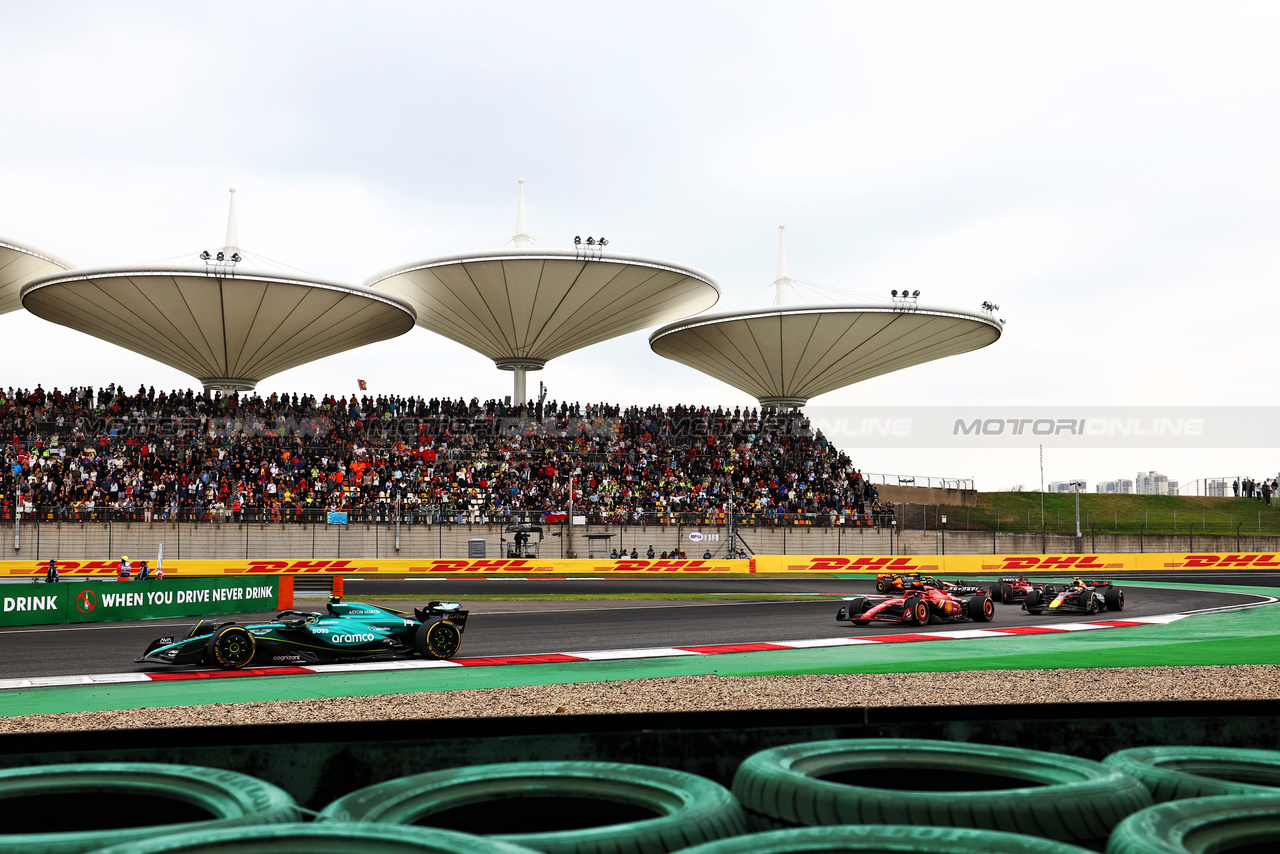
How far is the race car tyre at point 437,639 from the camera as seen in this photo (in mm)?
14086

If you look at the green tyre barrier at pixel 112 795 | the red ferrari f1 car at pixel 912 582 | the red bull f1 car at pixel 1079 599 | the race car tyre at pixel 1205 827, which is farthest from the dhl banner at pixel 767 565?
the race car tyre at pixel 1205 827

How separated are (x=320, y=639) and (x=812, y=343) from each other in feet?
152

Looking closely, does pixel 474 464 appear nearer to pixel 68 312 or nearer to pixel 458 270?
pixel 458 270

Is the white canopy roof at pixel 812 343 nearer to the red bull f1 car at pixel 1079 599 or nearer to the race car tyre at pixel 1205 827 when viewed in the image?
the red bull f1 car at pixel 1079 599

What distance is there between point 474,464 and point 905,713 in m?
42.2

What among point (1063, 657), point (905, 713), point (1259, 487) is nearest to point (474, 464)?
point (1063, 657)

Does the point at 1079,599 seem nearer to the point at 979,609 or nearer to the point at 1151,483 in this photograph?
the point at 979,609

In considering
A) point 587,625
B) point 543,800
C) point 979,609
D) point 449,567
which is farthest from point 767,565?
point 543,800

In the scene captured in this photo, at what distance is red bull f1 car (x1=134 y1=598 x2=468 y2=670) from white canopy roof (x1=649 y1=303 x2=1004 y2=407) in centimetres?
4230

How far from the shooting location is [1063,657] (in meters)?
13.9

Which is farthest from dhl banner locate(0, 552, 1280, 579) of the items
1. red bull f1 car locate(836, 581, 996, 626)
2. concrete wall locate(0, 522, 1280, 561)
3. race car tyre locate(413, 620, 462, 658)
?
race car tyre locate(413, 620, 462, 658)

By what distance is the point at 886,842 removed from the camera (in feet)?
9.07

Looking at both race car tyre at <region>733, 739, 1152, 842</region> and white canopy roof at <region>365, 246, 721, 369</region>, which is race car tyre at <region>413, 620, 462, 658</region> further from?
white canopy roof at <region>365, 246, 721, 369</region>

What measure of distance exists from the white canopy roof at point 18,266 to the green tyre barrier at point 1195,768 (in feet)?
185
